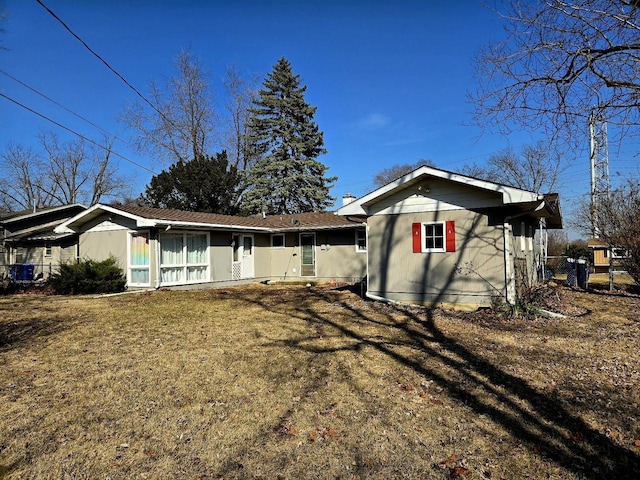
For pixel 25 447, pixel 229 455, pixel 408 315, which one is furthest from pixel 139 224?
pixel 229 455

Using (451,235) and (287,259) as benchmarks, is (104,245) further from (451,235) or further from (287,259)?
(451,235)

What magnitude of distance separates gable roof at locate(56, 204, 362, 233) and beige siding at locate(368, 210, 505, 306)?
2233 mm

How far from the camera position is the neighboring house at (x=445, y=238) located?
944 centimetres

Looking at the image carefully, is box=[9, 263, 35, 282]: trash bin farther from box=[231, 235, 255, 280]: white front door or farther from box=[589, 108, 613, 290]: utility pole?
box=[589, 108, 613, 290]: utility pole

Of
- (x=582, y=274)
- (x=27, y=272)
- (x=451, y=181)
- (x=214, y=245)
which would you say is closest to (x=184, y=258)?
(x=214, y=245)

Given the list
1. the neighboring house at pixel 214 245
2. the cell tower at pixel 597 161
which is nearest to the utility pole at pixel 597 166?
the cell tower at pixel 597 161

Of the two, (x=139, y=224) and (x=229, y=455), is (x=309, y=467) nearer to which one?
(x=229, y=455)

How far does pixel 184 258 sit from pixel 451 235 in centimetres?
A: 984

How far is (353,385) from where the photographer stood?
15.9 feet

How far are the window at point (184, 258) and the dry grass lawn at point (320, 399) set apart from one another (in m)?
6.22

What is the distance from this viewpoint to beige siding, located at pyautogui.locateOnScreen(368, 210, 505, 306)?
958 cm

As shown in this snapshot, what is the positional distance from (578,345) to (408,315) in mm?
3506

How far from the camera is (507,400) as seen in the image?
438cm

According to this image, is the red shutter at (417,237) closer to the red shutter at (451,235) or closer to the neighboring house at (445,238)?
the neighboring house at (445,238)
